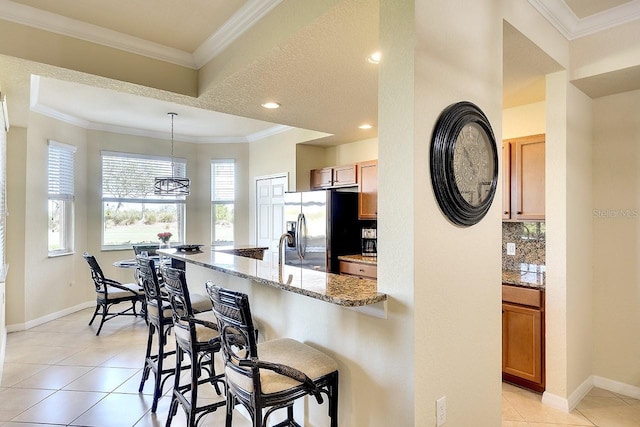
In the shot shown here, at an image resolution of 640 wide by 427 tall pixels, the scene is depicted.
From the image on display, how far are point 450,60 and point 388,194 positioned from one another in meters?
0.75

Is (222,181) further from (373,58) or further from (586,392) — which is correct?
(586,392)

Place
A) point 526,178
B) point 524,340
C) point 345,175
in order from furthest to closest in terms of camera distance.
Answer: point 345,175, point 526,178, point 524,340

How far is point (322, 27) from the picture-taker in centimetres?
213

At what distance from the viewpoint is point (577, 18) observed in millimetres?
2656

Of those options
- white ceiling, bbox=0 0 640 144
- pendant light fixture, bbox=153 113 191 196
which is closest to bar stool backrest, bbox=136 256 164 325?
white ceiling, bbox=0 0 640 144

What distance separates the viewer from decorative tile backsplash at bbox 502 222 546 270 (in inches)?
136

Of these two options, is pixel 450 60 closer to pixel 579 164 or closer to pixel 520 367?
pixel 579 164

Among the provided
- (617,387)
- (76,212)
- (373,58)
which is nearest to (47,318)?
(76,212)

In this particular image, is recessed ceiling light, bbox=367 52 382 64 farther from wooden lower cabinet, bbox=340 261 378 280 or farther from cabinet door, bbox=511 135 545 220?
wooden lower cabinet, bbox=340 261 378 280

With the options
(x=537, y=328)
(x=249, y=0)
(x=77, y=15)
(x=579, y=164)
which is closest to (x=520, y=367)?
(x=537, y=328)

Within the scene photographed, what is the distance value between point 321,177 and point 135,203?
3.34 metres

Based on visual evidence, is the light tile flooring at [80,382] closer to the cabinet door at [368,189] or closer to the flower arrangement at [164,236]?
the flower arrangement at [164,236]

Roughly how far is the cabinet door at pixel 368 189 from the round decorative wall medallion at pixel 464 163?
2.55 m

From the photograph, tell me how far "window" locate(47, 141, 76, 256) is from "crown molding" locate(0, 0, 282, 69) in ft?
10.2
